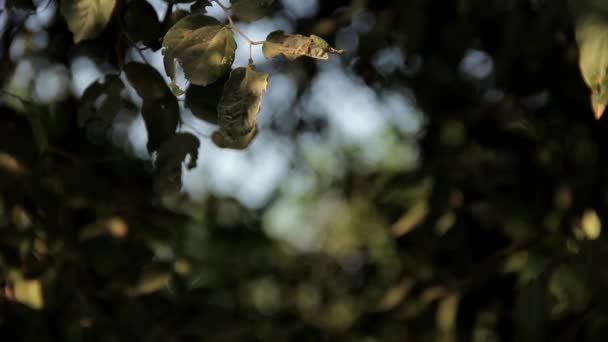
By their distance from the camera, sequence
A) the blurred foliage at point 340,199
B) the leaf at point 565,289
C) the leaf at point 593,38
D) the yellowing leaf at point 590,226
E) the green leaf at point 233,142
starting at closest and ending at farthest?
the leaf at point 593,38, the green leaf at point 233,142, the blurred foliage at point 340,199, the leaf at point 565,289, the yellowing leaf at point 590,226

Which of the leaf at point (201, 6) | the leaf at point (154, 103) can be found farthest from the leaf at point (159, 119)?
the leaf at point (201, 6)

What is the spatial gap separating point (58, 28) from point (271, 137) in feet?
2.15

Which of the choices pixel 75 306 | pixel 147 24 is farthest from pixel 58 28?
pixel 147 24

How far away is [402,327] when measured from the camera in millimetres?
1532

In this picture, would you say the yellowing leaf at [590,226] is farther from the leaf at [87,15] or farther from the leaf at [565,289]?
the leaf at [87,15]

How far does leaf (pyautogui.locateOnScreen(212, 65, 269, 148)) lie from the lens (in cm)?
58

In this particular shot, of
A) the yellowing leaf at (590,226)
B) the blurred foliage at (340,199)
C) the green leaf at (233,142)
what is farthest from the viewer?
the yellowing leaf at (590,226)

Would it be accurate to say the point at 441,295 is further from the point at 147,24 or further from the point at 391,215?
the point at 147,24

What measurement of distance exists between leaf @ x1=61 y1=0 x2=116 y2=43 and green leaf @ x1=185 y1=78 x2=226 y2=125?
3.5 inches

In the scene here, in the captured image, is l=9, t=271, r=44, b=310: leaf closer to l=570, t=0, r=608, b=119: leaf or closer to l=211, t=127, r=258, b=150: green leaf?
l=211, t=127, r=258, b=150: green leaf

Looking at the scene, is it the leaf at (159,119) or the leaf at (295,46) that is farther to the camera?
the leaf at (159,119)

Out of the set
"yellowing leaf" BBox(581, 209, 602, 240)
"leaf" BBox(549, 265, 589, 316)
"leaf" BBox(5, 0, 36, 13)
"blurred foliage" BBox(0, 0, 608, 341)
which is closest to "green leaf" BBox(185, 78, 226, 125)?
"blurred foliage" BBox(0, 0, 608, 341)

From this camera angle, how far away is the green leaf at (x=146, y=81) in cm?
72

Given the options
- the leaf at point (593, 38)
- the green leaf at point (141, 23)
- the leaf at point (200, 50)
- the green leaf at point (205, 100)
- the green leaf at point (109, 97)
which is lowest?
the green leaf at point (109, 97)
